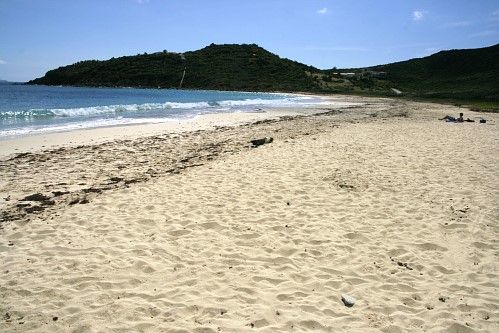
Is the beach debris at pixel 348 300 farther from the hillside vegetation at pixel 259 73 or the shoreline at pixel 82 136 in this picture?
the hillside vegetation at pixel 259 73

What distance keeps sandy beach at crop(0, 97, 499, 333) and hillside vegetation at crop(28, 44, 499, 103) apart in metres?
67.0

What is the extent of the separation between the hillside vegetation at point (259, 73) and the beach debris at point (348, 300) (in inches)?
2809

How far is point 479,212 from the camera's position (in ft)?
20.7

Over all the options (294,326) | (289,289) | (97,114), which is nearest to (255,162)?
(289,289)

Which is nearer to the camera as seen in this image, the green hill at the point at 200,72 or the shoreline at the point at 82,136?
the shoreline at the point at 82,136

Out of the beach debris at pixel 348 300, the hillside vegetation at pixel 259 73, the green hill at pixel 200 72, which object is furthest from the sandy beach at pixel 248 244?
the green hill at pixel 200 72

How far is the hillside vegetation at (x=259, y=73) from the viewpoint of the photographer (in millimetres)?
78875

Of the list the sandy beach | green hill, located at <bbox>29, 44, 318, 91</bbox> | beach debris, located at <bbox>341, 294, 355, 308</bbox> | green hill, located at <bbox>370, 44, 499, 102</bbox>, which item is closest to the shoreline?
the sandy beach

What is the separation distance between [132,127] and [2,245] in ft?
41.6

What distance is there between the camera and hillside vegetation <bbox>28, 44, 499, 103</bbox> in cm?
7888

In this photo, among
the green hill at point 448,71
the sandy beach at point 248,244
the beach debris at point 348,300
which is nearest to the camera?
the sandy beach at point 248,244

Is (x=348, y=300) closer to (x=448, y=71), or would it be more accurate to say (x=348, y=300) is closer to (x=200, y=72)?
(x=200, y=72)

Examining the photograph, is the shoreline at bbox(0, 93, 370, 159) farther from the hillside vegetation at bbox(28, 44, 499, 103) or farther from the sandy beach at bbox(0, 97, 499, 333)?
the hillside vegetation at bbox(28, 44, 499, 103)

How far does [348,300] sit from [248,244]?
1.73 m
